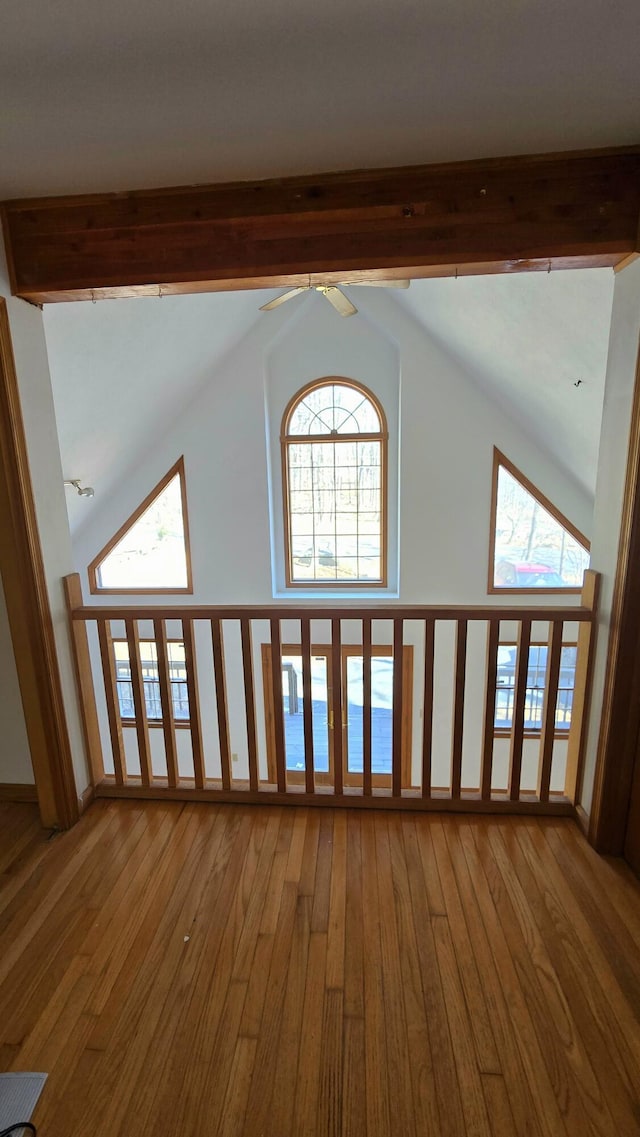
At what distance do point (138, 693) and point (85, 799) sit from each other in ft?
1.52

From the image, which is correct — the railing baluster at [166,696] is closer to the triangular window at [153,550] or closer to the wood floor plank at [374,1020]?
the wood floor plank at [374,1020]

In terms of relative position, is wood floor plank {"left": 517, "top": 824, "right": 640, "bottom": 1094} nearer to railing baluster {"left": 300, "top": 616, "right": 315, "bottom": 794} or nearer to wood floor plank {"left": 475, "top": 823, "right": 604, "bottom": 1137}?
wood floor plank {"left": 475, "top": 823, "right": 604, "bottom": 1137}

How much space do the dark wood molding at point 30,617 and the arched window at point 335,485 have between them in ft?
12.5

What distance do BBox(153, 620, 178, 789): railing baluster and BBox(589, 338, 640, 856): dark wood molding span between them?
5.25ft

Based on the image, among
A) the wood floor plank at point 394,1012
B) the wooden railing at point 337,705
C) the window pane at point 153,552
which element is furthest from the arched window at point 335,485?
the wood floor plank at point 394,1012

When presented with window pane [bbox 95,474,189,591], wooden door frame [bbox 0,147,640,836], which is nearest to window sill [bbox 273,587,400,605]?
window pane [bbox 95,474,189,591]

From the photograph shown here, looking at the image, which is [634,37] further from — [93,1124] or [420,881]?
[93,1124]

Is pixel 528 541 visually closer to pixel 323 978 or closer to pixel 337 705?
pixel 337 705

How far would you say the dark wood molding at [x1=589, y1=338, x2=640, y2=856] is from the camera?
1511 mm

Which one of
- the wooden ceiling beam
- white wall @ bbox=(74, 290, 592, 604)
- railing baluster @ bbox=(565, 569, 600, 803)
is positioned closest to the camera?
the wooden ceiling beam

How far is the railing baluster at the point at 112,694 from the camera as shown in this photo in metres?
2.03

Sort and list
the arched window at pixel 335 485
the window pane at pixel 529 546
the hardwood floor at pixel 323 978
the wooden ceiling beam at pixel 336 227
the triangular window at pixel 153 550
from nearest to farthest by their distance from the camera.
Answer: the hardwood floor at pixel 323 978, the wooden ceiling beam at pixel 336 227, the window pane at pixel 529 546, the arched window at pixel 335 485, the triangular window at pixel 153 550

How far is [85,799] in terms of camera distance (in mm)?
2010

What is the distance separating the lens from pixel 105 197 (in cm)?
157
